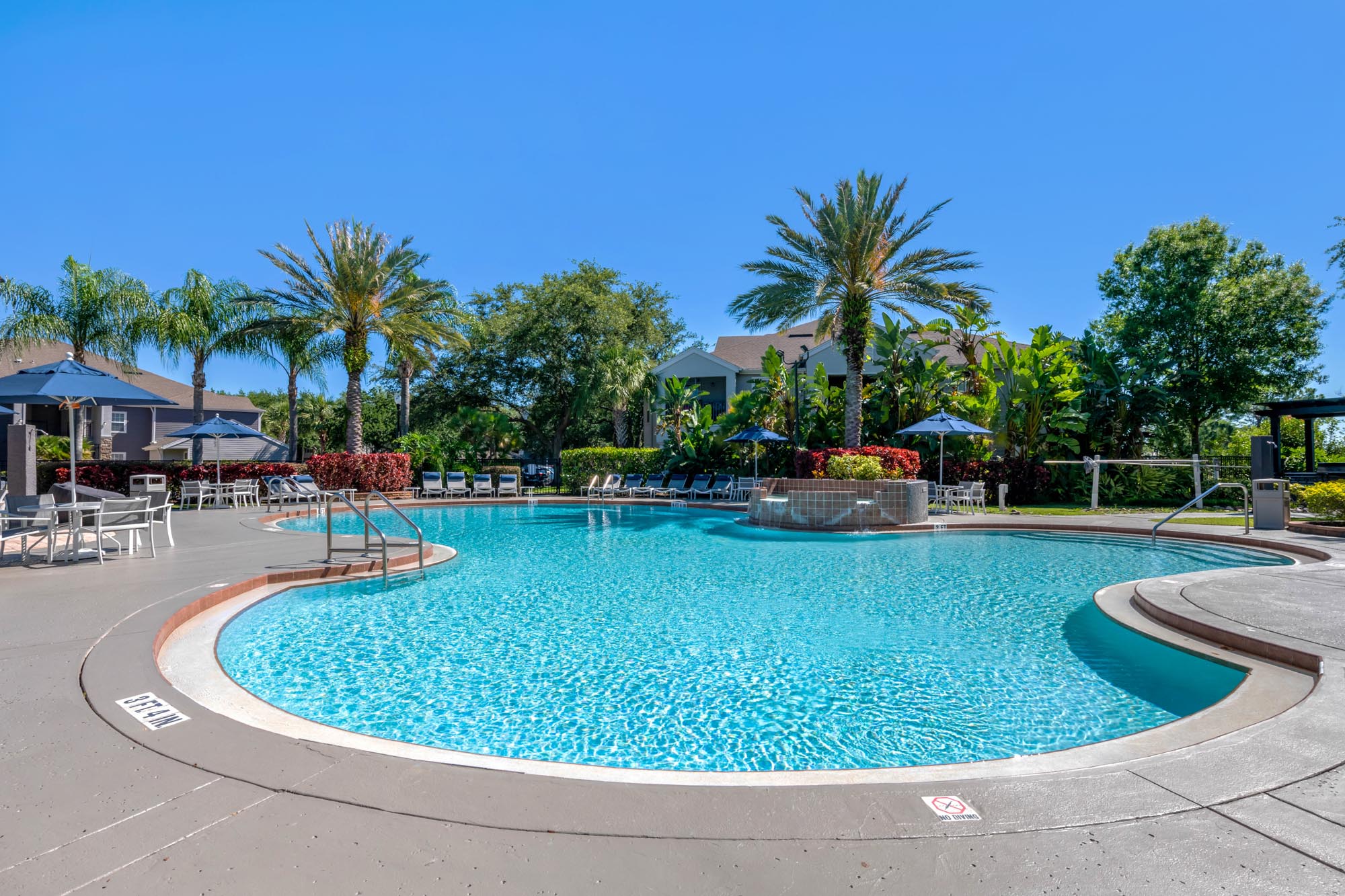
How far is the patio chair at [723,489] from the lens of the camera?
72.8 ft

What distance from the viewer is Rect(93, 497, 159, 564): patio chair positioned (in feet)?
29.2

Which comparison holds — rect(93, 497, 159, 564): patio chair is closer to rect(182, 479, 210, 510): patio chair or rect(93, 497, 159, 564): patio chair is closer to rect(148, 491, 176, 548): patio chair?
rect(148, 491, 176, 548): patio chair

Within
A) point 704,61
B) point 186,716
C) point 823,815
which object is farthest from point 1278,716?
point 704,61

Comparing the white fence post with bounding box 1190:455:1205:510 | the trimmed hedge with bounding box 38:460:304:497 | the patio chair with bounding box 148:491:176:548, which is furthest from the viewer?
the trimmed hedge with bounding box 38:460:304:497

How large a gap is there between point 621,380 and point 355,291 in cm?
1071

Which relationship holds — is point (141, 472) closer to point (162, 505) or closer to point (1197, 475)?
point (162, 505)

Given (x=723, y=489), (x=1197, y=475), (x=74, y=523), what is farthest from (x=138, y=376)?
(x=1197, y=475)

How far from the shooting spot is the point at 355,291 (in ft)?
76.9

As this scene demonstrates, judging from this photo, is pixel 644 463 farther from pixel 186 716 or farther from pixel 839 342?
pixel 186 716

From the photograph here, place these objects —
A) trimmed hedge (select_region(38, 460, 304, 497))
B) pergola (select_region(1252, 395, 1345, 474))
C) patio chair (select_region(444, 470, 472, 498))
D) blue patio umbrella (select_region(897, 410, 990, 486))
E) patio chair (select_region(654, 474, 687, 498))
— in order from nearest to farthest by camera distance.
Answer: blue patio umbrella (select_region(897, 410, 990, 486)), pergola (select_region(1252, 395, 1345, 474)), trimmed hedge (select_region(38, 460, 304, 497)), patio chair (select_region(654, 474, 687, 498)), patio chair (select_region(444, 470, 472, 498))

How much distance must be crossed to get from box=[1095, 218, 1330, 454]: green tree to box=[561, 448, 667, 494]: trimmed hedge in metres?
18.2

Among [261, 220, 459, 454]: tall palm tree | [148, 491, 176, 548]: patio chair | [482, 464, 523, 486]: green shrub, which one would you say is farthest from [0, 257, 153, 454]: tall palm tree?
[148, 491, 176, 548]: patio chair

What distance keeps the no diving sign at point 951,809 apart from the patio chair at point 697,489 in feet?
63.9

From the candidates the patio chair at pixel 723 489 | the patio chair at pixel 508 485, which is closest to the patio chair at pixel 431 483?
the patio chair at pixel 508 485
